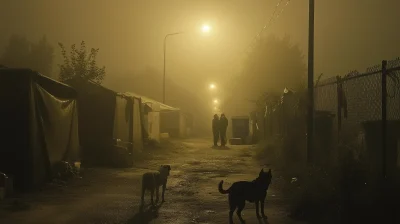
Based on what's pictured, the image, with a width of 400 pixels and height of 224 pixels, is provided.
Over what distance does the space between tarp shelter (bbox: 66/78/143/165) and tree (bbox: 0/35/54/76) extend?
63536 millimetres

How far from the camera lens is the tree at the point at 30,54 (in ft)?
263

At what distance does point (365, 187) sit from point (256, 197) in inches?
63.3

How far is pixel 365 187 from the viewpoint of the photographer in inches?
288

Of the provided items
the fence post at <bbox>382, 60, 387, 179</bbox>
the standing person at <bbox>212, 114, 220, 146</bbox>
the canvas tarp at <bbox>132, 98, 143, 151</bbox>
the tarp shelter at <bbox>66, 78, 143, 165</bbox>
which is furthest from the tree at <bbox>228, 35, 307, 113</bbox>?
the fence post at <bbox>382, 60, 387, 179</bbox>

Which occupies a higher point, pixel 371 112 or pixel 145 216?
pixel 371 112

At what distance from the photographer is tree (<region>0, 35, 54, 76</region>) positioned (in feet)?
263

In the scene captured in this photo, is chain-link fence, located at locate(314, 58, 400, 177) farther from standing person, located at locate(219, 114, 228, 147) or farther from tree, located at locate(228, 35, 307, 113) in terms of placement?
tree, located at locate(228, 35, 307, 113)

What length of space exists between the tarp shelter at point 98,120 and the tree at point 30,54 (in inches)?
2501

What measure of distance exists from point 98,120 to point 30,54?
68494 mm

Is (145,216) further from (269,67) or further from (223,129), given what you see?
(269,67)

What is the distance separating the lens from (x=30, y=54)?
8150cm

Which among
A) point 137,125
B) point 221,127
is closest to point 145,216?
point 137,125

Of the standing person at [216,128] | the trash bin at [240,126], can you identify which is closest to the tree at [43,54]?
the trash bin at [240,126]

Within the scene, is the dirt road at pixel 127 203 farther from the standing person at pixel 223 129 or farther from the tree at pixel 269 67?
the tree at pixel 269 67
